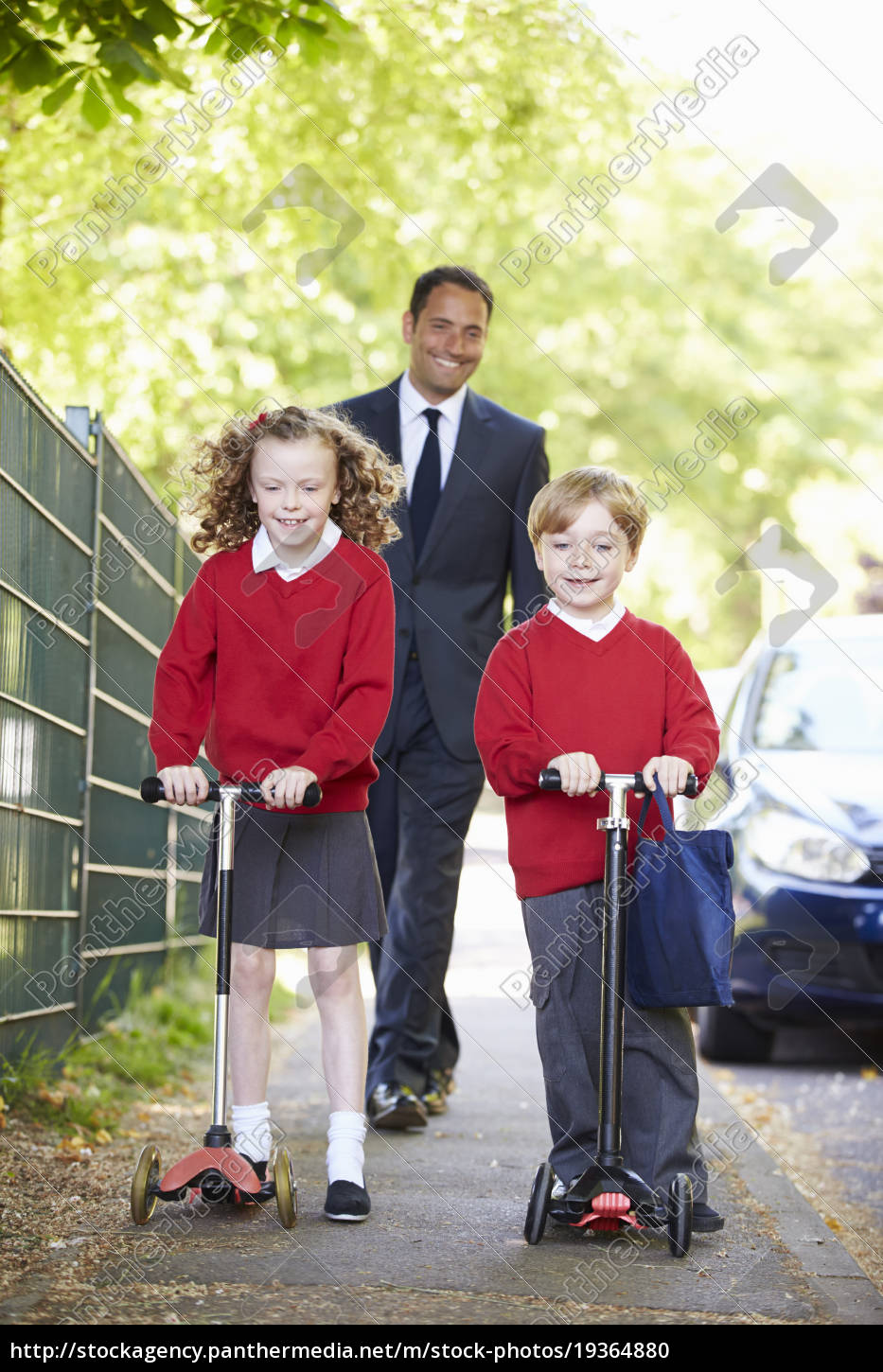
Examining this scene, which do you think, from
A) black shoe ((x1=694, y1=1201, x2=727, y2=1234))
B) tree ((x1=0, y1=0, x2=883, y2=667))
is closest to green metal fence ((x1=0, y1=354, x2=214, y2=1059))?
tree ((x1=0, y1=0, x2=883, y2=667))

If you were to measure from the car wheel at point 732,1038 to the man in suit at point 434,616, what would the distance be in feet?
7.90

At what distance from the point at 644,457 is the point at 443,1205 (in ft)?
65.8

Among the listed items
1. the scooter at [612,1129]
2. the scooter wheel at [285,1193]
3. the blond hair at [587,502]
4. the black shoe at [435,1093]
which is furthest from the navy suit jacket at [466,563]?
the scooter wheel at [285,1193]

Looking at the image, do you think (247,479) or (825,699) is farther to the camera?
(825,699)

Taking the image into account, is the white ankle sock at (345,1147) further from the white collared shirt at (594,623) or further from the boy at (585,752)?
the white collared shirt at (594,623)

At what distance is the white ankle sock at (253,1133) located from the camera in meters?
3.86

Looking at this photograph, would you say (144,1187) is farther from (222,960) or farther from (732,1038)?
(732,1038)

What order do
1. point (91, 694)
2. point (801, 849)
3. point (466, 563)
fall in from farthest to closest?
point (801, 849) < point (91, 694) < point (466, 563)

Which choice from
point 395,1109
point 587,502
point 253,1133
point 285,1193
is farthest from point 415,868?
point 285,1193

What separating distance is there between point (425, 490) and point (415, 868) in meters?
1.21

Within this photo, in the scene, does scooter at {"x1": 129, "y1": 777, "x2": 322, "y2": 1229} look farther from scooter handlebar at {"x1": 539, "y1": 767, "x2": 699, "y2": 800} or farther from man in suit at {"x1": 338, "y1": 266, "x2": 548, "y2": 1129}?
man in suit at {"x1": 338, "y1": 266, "x2": 548, "y2": 1129}

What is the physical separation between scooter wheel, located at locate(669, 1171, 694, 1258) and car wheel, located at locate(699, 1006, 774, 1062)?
375 cm

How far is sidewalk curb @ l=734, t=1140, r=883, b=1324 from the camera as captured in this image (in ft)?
11.1

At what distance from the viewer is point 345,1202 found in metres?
3.81
